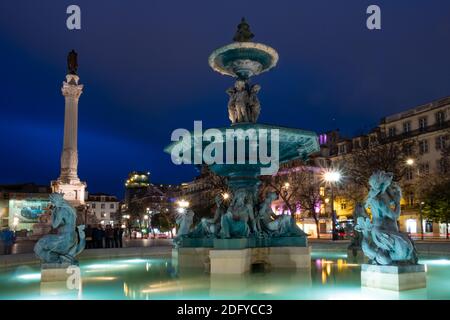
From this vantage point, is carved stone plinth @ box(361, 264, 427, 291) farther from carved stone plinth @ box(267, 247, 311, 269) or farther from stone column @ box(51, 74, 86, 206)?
stone column @ box(51, 74, 86, 206)

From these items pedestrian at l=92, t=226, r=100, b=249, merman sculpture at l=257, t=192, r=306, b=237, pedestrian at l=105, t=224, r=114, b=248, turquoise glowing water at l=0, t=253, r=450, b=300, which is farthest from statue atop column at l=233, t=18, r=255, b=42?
pedestrian at l=105, t=224, r=114, b=248

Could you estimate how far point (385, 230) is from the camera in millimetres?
9148

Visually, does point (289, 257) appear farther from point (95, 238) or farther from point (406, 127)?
point (406, 127)

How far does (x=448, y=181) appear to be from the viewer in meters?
38.8

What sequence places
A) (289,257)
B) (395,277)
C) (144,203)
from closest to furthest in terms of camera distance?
(395,277) < (289,257) < (144,203)

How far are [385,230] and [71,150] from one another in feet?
171

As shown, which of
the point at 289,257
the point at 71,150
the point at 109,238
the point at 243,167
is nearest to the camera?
the point at 289,257

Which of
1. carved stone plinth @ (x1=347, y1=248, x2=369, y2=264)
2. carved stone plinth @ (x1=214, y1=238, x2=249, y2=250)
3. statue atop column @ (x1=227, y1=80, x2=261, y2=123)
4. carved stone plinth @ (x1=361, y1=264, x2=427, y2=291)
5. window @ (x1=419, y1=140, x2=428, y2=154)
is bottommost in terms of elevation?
carved stone plinth @ (x1=347, y1=248, x2=369, y2=264)

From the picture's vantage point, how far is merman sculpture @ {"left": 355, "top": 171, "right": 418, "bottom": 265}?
29.2ft

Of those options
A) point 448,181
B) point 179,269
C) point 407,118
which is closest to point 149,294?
point 179,269

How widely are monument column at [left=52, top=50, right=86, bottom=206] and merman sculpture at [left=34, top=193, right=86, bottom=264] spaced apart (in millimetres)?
43426

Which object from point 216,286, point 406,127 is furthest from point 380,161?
point 216,286

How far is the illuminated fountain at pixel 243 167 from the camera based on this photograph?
13.7 meters

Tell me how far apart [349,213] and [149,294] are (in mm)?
63307
